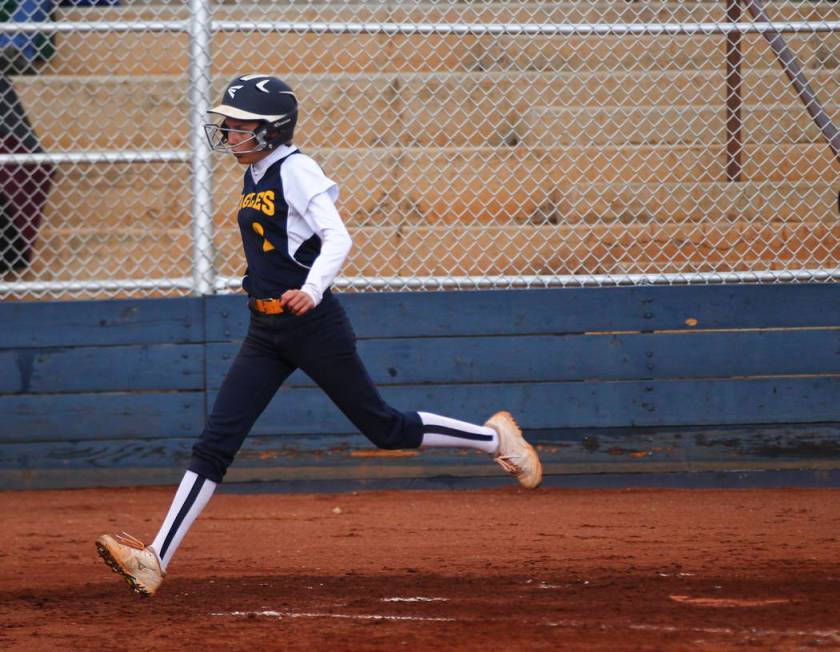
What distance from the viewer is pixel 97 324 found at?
21.7ft

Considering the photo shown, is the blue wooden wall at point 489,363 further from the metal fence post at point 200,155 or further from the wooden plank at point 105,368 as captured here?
the metal fence post at point 200,155

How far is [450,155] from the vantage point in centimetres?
781

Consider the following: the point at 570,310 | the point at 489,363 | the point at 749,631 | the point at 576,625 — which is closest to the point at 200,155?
the point at 489,363

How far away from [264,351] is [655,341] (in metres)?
2.88

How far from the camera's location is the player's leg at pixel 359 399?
444cm

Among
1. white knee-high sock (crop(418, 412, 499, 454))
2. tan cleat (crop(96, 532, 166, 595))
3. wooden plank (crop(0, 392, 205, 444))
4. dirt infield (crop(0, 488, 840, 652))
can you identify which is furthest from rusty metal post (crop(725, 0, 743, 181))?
tan cleat (crop(96, 532, 166, 595))

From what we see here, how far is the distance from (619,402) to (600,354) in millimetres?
293

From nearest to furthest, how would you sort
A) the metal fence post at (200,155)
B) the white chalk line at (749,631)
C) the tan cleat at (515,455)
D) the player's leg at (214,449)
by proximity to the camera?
the white chalk line at (749,631) → the player's leg at (214,449) → the tan cleat at (515,455) → the metal fence post at (200,155)

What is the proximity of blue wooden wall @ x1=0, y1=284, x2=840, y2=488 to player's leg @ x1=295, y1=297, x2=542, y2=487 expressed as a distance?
181 cm

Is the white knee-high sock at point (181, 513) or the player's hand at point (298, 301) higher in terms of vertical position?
the player's hand at point (298, 301)

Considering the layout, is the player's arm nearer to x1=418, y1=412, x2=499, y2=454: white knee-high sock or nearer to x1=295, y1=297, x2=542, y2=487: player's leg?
x1=295, y1=297, x2=542, y2=487: player's leg

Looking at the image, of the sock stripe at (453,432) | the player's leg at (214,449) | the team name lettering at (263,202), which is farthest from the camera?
the sock stripe at (453,432)

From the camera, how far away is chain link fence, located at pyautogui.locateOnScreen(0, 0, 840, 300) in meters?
6.70

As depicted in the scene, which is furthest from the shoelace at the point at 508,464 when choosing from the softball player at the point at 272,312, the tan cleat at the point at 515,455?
the softball player at the point at 272,312
